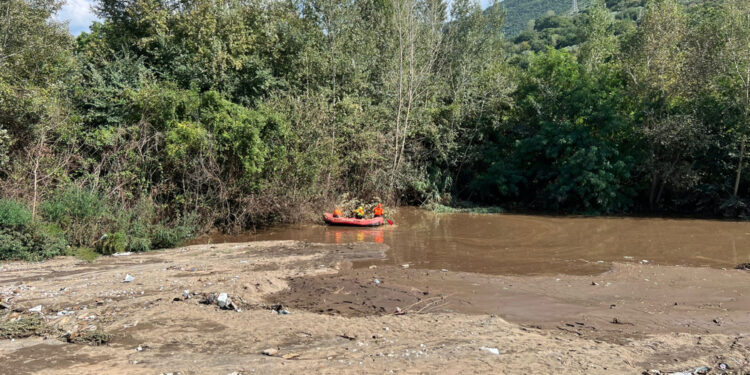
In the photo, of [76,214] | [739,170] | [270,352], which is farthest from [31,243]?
[739,170]

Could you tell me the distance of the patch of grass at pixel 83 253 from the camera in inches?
442

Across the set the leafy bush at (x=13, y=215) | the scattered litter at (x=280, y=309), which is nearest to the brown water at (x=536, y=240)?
the scattered litter at (x=280, y=309)

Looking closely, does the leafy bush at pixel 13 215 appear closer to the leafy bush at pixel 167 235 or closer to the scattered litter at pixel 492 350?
the leafy bush at pixel 167 235

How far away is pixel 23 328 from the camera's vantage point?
6.31 metres

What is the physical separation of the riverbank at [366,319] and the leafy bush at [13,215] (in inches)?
46.0

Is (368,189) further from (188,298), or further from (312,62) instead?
(188,298)

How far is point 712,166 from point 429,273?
15.8 metres

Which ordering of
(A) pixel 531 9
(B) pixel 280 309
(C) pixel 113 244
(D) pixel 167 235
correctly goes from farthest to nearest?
1. (A) pixel 531 9
2. (D) pixel 167 235
3. (C) pixel 113 244
4. (B) pixel 280 309

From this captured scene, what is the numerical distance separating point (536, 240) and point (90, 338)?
11737 millimetres

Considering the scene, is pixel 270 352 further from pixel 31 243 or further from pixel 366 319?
pixel 31 243

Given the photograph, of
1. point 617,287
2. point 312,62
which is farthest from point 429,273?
point 312,62

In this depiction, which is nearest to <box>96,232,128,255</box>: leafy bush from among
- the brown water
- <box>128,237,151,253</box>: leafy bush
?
<box>128,237,151,253</box>: leafy bush

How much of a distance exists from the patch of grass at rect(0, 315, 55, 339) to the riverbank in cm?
8

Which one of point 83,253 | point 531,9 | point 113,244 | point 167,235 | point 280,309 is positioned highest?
point 531,9
